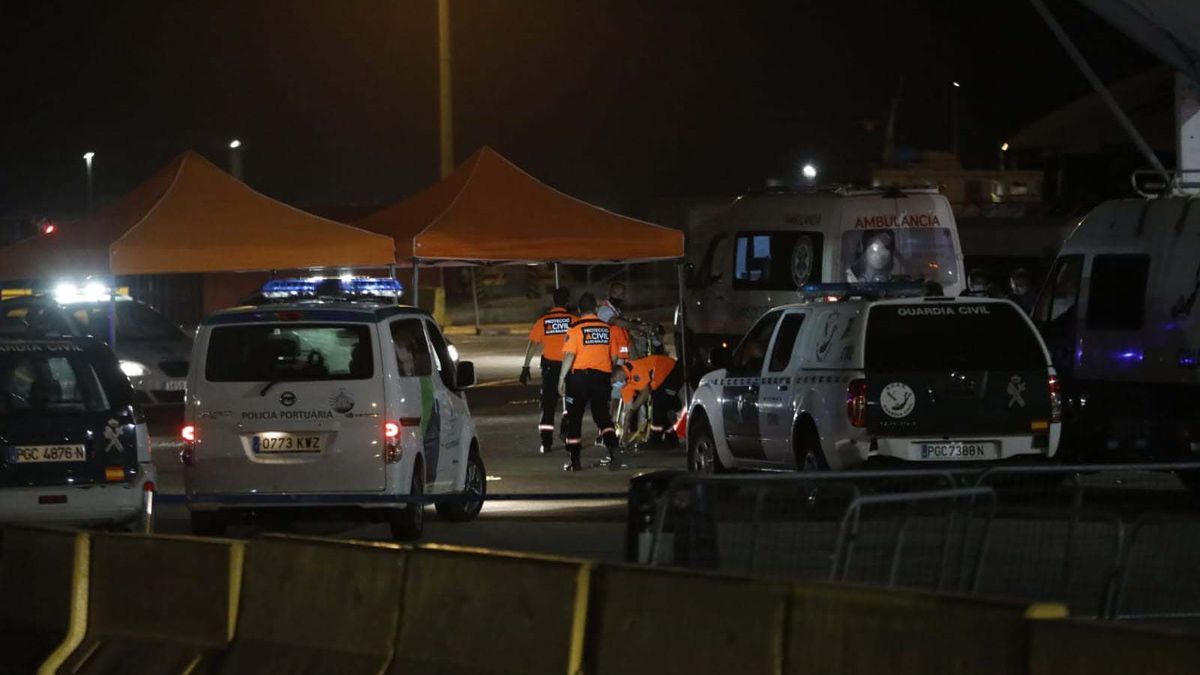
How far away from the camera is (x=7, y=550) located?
8742mm

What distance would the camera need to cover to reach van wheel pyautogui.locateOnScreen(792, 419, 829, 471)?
47.3 feet

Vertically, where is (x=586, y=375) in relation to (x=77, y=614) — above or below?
above

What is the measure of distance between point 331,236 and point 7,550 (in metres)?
10.5

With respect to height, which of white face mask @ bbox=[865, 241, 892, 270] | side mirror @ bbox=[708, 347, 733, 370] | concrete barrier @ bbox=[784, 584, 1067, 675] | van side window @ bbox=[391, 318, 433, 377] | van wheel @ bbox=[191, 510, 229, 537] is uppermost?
white face mask @ bbox=[865, 241, 892, 270]

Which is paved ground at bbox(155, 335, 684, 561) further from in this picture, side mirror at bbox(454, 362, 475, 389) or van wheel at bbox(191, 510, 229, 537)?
side mirror at bbox(454, 362, 475, 389)

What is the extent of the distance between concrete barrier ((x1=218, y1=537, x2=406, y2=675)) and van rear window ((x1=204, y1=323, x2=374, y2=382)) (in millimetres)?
5571

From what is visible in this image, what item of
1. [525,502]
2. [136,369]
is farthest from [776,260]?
[136,369]

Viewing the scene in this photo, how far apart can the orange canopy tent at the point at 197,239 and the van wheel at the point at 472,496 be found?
4.16 m

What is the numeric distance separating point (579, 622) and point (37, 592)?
119 inches

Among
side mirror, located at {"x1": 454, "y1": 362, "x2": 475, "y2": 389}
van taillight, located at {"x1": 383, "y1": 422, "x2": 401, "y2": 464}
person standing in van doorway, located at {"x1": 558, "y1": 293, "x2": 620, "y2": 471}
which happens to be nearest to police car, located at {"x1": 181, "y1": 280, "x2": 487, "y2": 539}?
van taillight, located at {"x1": 383, "y1": 422, "x2": 401, "y2": 464}

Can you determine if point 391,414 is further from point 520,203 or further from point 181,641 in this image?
point 520,203

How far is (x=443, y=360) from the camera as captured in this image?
14.8m

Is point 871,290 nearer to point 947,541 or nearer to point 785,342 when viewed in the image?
point 785,342

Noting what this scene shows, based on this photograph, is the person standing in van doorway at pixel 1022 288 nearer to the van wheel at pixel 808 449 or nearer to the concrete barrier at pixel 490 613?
the van wheel at pixel 808 449
